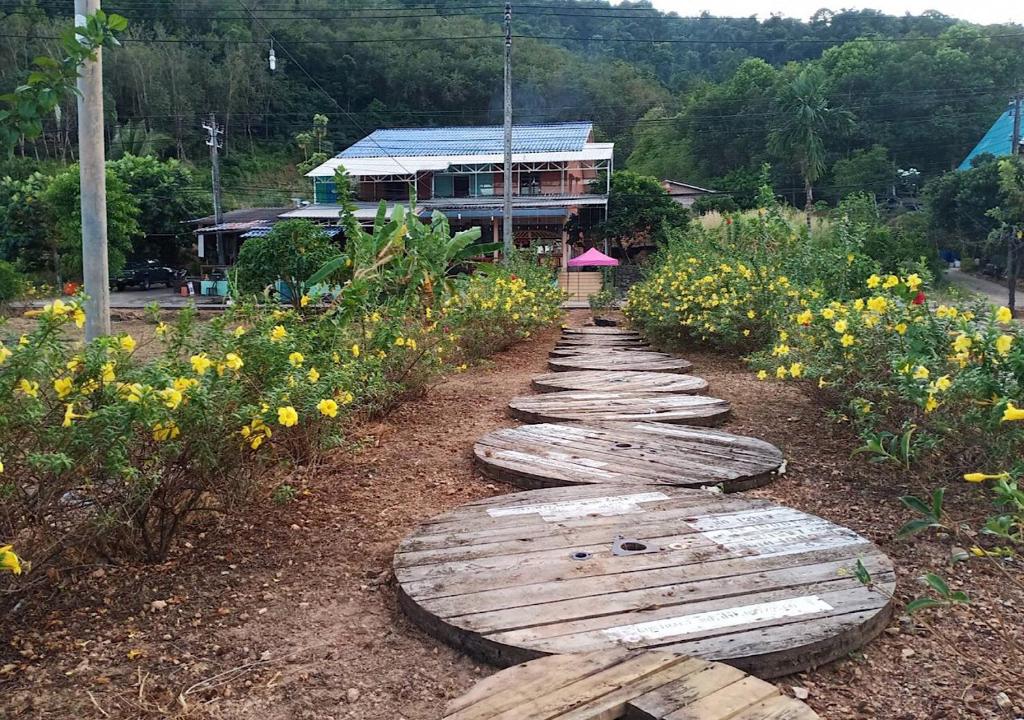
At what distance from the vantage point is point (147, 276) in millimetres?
32000

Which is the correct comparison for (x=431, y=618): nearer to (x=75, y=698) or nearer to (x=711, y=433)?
(x=75, y=698)

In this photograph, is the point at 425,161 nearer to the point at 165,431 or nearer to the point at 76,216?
the point at 76,216

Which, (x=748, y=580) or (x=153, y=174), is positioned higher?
(x=153, y=174)

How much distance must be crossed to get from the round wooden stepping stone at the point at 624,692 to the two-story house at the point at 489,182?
27.0 meters

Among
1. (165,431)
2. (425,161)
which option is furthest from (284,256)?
(425,161)

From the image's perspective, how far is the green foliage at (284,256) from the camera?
12.5m

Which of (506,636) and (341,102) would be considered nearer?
(506,636)

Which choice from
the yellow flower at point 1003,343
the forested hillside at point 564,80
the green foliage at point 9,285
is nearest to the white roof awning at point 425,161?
the forested hillside at point 564,80

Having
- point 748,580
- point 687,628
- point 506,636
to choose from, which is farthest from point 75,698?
point 748,580

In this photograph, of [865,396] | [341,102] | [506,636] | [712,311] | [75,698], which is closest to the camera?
[75,698]

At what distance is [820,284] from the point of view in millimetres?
5773

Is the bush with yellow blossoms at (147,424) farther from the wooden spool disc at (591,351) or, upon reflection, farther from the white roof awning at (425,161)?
the white roof awning at (425,161)

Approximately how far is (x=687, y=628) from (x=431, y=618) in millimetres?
682

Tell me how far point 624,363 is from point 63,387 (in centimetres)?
541
